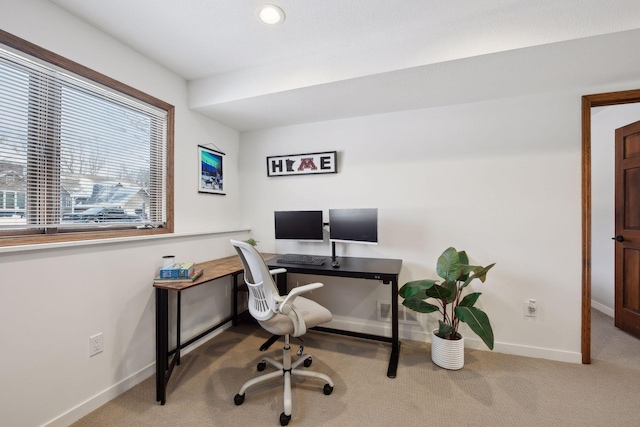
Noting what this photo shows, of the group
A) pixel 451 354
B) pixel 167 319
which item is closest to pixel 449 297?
pixel 451 354

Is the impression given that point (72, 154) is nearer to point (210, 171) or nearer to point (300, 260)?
point (210, 171)

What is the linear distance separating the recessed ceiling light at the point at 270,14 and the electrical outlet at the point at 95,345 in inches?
90.4

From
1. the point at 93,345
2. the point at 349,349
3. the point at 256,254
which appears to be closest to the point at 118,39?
the point at 256,254

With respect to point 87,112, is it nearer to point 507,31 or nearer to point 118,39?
point 118,39

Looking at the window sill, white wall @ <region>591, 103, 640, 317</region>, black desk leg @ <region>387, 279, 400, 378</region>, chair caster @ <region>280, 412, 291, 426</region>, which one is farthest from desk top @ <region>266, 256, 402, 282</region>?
white wall @ <region>591, 103, 640, 317</region>

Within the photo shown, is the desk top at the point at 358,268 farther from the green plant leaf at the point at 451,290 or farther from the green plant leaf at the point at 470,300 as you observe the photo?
the green plant leaf at the point at 470,300

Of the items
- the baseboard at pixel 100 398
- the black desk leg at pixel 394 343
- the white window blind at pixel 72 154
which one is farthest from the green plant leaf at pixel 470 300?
the white window blind at pixel 72 154

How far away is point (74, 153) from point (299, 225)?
1773mm

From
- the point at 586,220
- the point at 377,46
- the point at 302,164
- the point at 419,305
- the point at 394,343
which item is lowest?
the point at 394,343

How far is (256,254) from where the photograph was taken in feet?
5.16

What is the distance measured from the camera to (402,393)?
179 centimetres

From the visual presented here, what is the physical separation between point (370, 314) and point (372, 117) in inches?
79.0

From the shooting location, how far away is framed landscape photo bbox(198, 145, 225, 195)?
8.57 feet

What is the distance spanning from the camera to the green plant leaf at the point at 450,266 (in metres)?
2.03
